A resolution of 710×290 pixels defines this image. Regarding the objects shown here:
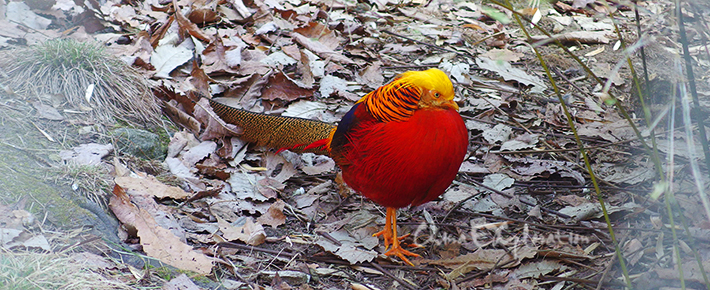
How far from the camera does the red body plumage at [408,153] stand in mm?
2627

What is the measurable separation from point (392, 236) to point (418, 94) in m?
0.92

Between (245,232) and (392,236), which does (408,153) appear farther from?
(245,232)

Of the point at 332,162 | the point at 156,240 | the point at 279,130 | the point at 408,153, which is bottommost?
the point at 332,162

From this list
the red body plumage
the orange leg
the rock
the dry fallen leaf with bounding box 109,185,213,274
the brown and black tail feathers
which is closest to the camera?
the dry fallen leaf with bounding box 109,185,213,274

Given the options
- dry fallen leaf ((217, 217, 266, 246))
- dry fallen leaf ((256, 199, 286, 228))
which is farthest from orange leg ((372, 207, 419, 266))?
dry fallen leaf ((217, 217, 266, 246))

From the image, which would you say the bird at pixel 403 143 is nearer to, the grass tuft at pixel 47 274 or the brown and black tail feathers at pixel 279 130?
the brown and black tail feathers at pixel 279 130

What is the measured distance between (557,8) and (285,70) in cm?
306

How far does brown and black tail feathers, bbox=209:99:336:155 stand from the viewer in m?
3.48

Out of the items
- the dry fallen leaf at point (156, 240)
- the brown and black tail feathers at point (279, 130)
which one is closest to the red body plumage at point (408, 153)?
the brown and black tail feathers at point (279, 130)

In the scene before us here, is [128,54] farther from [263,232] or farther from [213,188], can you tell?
[263,232]

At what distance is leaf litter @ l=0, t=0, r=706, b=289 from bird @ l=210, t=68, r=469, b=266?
0.36m

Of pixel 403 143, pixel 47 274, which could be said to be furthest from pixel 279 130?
pixel 47 274

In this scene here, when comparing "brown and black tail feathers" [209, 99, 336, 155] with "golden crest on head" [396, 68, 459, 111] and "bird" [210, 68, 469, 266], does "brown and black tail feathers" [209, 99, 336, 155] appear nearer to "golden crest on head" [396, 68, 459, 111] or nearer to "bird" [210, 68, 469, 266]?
"bird" [210, 68, 469, 266]

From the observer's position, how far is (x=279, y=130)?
3.60 m
